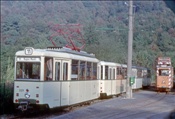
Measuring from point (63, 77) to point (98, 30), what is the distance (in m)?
34.5

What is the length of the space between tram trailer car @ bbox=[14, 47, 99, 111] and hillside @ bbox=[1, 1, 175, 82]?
231 inches

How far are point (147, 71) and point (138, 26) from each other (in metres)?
11.8

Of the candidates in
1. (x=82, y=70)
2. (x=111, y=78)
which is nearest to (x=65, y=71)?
(x=82, y=70)

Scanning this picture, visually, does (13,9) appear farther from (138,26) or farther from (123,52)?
(123,52)

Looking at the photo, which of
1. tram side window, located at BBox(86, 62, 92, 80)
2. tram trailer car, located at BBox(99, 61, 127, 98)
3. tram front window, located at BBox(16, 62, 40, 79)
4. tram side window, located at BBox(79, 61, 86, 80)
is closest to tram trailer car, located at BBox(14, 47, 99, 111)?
tram front window, located at BBox(16, 62, 40, 79)

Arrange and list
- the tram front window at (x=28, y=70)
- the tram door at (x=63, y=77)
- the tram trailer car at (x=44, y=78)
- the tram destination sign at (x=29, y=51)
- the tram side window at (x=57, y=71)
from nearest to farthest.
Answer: the tram trailer car at (x=44, y=78) < the tram front window at (x=28, y=70) < the tram destination sign at (x=29, y=51) < the tram side window at (x=57, y=71) < the tram door at (x=63, y=77)

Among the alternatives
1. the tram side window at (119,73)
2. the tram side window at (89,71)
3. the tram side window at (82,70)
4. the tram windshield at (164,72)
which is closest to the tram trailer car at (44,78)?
the tram side window at (82,70)

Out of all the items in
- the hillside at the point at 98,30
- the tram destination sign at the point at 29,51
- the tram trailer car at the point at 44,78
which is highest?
the hillside at the point at 98,30

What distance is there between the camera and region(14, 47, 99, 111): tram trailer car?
676 inches

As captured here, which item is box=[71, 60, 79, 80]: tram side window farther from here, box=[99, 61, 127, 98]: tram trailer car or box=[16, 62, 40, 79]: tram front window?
box=[99, 61, 127, 98]: tram trailer car

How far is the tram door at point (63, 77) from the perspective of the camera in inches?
721

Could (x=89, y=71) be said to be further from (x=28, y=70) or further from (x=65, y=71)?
(x=28, y=70)

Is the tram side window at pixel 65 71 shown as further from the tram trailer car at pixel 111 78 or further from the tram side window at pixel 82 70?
the tram trailer car at pixel 111 78

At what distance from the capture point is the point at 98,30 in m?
52.9
